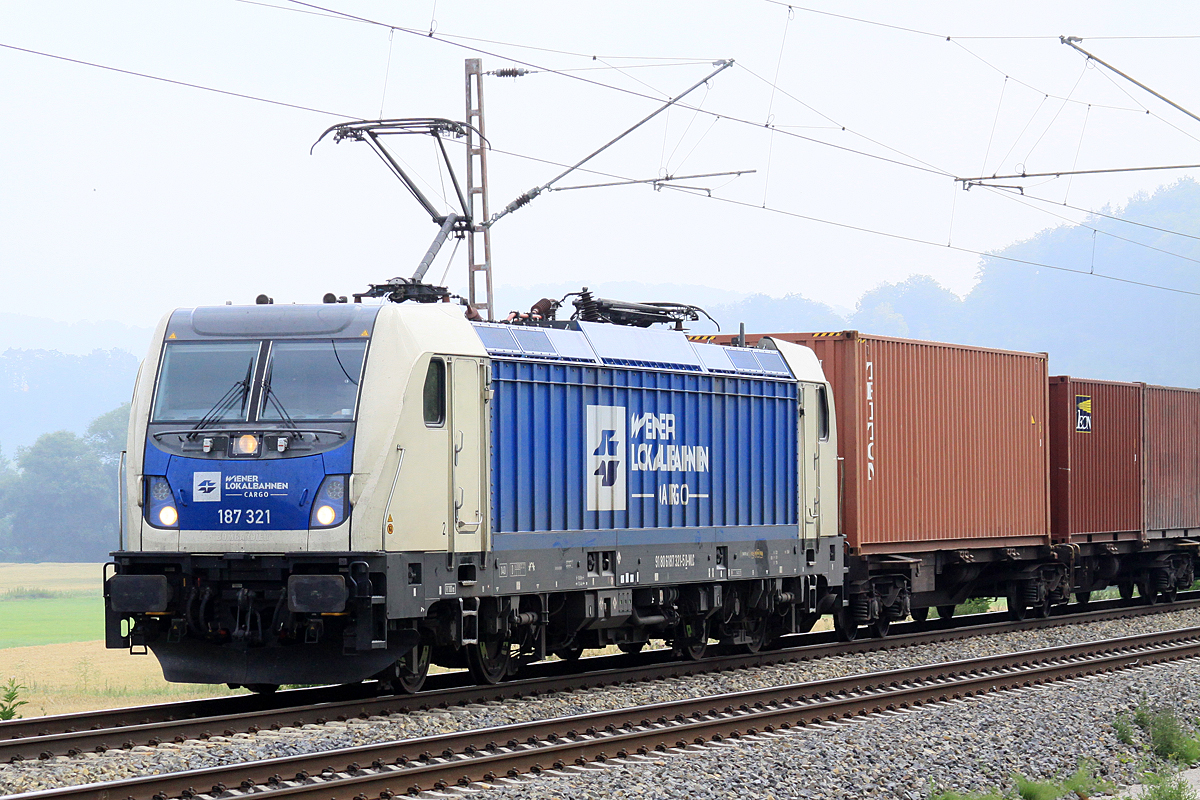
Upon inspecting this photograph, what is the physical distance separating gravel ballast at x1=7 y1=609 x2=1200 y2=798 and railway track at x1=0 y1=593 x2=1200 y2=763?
Result: 9.3 inches

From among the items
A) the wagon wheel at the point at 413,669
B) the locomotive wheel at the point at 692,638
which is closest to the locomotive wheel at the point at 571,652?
the locomotive wheel at the point at 692,638

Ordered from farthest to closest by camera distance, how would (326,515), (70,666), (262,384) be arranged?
(70,666), (262,384), (326,515)

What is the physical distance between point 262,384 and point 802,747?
5.43 m

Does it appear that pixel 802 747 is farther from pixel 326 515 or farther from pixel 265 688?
pixel 265 688

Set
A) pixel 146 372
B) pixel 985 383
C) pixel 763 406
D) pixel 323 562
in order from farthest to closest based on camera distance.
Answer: pixel 985 383 < pixel 763 406 < pixel 146 372 < pixel 323 562

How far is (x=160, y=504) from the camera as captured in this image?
1273 centimetres

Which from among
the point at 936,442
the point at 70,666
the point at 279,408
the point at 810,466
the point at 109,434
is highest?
the point at 109,434

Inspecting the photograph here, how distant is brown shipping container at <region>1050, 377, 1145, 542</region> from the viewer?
978 inches

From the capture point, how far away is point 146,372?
43.0 feet

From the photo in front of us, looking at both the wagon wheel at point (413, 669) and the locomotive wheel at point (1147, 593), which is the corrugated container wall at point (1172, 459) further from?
the wagon wheel at point (413, 669)

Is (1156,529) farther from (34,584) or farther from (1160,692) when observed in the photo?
(34,584)

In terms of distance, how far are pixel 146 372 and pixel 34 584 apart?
91.4 m

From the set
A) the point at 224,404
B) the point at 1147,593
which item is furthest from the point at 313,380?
the point at 1147,593

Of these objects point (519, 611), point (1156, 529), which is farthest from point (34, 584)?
point (519, 611)
